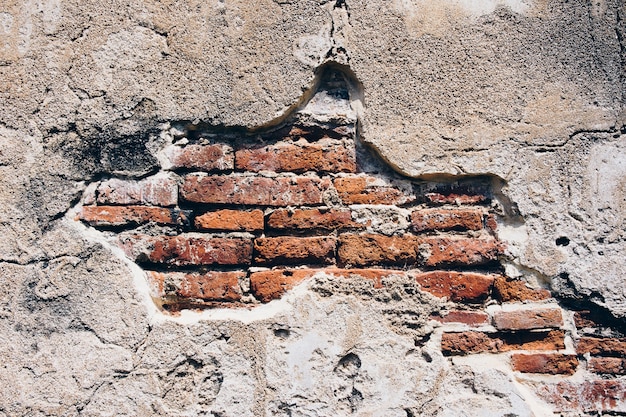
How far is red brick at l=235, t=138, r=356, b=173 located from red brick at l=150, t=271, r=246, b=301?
1.07 ft

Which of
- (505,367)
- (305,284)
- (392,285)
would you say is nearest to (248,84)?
(305,284)

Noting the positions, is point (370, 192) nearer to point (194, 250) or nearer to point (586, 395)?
point (194, 250)

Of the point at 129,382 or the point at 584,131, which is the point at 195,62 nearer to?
the point at 129,382

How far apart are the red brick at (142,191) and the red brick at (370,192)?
48cm

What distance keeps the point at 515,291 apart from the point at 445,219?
11.3 inches

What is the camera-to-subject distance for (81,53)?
1622mm

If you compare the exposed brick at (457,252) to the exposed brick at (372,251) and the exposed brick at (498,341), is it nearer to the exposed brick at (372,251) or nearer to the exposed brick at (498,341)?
the exposed brick at (372,251)

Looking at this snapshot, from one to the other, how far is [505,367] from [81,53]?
1507mm

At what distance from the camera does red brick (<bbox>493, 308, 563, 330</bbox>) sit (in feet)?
5.27

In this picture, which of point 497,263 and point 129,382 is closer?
point 129,382

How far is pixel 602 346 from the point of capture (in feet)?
5.28

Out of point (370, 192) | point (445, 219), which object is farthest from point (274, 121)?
point (445, 219)

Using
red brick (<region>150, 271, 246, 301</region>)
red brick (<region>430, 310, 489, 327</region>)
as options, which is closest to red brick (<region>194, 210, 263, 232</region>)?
red brick (<region>150, 271, 246, 301</region>)

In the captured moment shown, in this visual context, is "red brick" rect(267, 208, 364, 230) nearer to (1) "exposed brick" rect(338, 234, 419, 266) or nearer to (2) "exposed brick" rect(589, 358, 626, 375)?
(1) "exposed brick" rect(338, 234, 419, 266)
